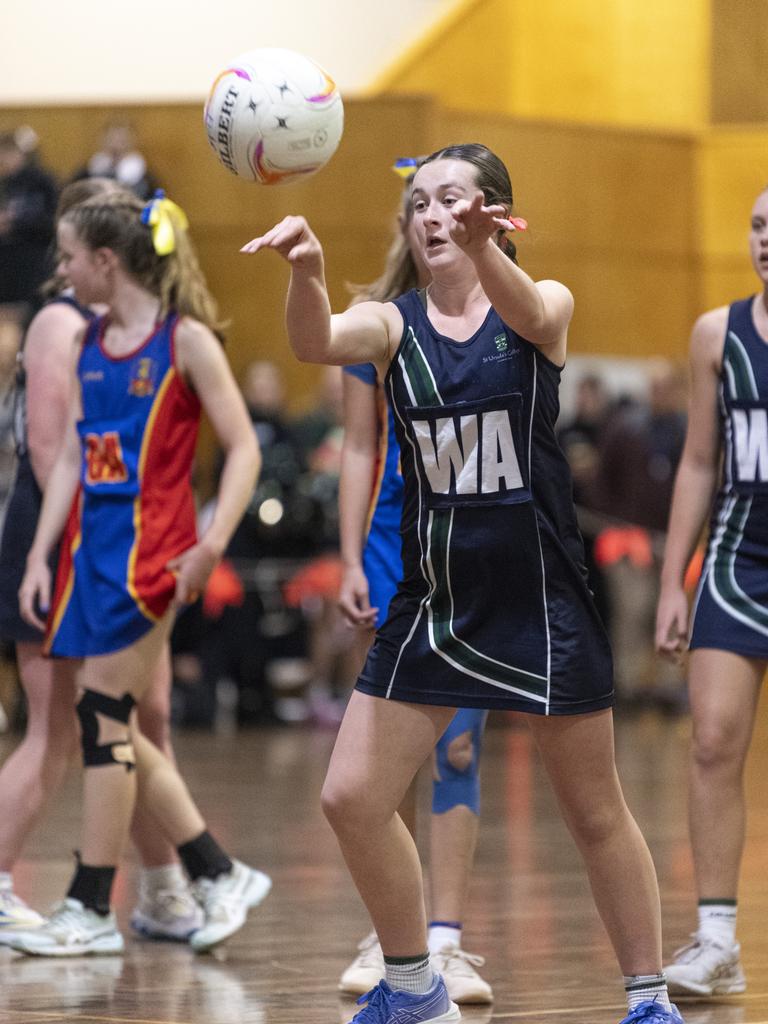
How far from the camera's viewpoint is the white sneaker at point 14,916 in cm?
414

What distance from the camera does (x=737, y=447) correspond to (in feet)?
12.7

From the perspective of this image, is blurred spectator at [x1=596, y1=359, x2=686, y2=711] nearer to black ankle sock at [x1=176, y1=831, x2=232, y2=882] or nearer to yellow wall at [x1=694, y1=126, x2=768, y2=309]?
yellow wall at [x1=694, y1=126, x2=768, y2=309]

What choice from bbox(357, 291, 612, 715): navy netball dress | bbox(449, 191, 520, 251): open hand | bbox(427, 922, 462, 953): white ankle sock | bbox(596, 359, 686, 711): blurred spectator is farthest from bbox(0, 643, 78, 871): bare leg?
bbox(596, 359, 686, 711): blurred spectator

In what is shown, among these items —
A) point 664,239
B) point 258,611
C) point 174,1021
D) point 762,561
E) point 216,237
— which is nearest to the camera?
point 174,1021

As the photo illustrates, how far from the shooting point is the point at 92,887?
4.09 meters

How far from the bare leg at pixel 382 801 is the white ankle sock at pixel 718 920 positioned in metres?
0.97

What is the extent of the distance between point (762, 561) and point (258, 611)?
6161 millimetres

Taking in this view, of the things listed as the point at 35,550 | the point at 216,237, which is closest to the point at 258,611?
the point at 216,237

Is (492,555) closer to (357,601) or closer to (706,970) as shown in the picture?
(357,601)

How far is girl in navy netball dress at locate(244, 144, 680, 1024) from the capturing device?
2.94m

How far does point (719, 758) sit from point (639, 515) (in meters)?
6.65

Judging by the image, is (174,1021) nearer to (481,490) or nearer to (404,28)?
(481,490)

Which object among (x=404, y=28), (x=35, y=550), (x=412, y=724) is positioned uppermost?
(x=404, y=28)

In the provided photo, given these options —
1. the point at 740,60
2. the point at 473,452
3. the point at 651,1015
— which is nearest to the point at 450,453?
the point at 473,452
